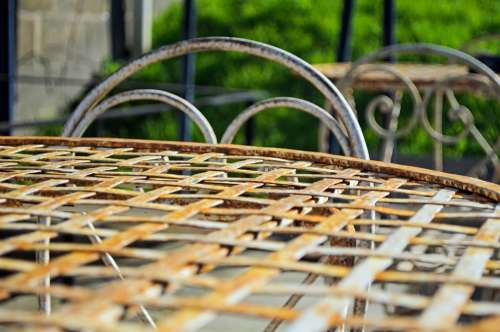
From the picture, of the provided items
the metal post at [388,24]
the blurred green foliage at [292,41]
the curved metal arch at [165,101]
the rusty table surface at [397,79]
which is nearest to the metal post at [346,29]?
the metal post at [388,24]

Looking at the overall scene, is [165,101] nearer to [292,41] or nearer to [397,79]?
[397,79]

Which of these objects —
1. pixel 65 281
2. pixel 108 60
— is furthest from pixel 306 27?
pixel 65 281

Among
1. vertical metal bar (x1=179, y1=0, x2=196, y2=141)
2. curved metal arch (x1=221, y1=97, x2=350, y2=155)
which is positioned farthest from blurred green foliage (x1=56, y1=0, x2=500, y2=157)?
curved metal arch (x1=221, y1=97, x2=350, y2=155)

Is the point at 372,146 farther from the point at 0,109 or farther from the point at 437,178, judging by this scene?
the point at 437,178

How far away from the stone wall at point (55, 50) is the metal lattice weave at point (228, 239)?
3.32 m

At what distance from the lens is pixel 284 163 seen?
1193 millimetres

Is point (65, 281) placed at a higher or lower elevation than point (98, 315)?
lower

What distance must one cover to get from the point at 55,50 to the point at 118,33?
690 mm

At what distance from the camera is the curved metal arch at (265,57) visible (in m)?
1.34

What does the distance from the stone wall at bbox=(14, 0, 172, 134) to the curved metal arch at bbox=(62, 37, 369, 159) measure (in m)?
3.00

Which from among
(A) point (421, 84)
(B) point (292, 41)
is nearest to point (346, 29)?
(A) point (421, 84)

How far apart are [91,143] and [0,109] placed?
7.13 ft

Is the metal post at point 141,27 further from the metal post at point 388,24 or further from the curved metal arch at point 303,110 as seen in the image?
the curved metal arch at point 303,110

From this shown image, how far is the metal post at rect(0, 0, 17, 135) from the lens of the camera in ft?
10.4
